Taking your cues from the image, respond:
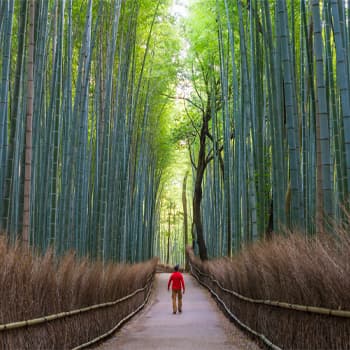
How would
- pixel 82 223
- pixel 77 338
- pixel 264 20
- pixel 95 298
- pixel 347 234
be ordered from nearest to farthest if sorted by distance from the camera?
pixel 347 234 < pixel 77 338 < pixel 95 298 < pixel 264 20 < pixel 82 223

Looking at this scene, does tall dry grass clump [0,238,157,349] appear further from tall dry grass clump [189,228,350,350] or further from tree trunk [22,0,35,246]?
tall dry grass clump [189,228,350,350]

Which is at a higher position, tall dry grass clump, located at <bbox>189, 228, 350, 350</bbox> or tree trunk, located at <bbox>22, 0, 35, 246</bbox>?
tree trunk, located at <bbox>22, 0, 35, 246</bbox>

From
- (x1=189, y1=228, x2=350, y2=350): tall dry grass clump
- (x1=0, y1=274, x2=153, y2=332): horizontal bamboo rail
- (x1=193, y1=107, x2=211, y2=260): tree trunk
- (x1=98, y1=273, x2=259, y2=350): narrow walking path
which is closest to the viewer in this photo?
(x1=189, y1=228, x2=350, y2=350): tall dry grass clump

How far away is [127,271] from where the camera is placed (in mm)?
8828

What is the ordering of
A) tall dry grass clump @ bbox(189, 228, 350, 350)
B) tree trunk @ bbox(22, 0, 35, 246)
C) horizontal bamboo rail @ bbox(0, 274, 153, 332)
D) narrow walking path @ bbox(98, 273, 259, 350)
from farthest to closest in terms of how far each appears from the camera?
narrow walking path @ bbox(98, 273, 259, 350) → tree trunk @ bbox(22, 0, 35, 246) → horizontal bamboo rail @ bbox(0, 274, 153, 332) → tall dry grass clump @ bbox(189, 228, 350, 350)

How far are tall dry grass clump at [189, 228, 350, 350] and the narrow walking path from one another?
0.43 metres

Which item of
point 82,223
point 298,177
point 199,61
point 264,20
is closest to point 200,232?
point 199,61

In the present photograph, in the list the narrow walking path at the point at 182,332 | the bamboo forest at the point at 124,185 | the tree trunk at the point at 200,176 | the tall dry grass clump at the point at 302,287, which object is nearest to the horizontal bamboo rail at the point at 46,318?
the bamboo forest at the point at 124,185

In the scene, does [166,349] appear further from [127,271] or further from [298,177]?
[127,271]

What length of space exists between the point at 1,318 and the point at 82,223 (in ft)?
16.3

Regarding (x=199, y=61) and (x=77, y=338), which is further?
(x=199, y=61)

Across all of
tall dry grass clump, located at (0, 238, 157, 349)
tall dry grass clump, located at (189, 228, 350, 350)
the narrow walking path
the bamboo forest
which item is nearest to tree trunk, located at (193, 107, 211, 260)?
the bamboo forest

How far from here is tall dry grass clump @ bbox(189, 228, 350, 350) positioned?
297 cm

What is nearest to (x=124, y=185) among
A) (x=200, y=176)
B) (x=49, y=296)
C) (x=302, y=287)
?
(x=49, y=296)
